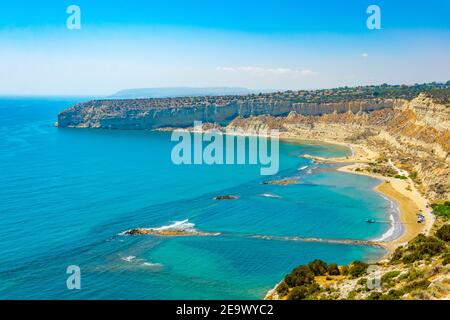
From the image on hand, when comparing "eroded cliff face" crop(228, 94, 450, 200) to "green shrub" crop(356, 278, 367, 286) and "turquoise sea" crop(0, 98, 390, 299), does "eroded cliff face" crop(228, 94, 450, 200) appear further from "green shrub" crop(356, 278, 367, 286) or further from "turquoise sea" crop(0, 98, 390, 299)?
"green shrub" crop(356, 278, 367, 286)

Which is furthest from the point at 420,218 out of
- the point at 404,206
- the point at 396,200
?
the point at 396,200

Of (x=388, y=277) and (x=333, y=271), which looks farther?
(x=333, y=271)

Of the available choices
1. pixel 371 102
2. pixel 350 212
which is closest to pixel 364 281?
pixel 350 212


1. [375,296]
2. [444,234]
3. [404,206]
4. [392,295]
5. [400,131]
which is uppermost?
[400,131]

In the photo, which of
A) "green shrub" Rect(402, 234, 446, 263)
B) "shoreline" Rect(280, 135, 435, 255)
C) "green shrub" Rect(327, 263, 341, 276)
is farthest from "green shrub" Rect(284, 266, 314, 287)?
"shoreline" Rect(280, 135, 435, 255)

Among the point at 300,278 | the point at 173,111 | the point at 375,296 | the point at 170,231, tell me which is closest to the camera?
the point at 375,296

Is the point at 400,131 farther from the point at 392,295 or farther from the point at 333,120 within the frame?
the point at 392,295
